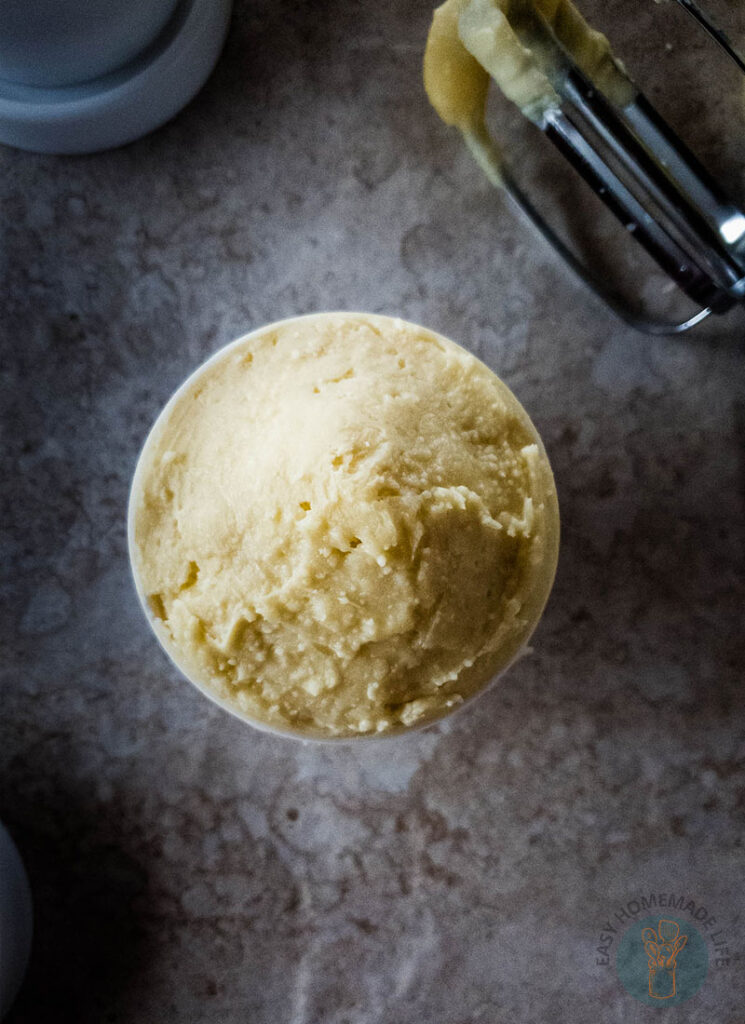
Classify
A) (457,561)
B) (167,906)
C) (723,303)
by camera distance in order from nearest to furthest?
1. (457,561)
2. (723,303)
3. (167,906)

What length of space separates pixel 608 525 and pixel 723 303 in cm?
25

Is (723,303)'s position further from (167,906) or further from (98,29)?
(167,906)

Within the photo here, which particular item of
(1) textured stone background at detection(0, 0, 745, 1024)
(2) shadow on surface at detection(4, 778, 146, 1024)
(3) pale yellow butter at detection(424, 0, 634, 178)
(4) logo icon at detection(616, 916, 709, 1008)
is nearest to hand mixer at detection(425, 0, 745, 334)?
(3) pale yellow butter at detection(424, 0, 634, 178)

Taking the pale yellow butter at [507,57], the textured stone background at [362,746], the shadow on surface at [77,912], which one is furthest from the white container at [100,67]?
the shadow on surface at [77,912]

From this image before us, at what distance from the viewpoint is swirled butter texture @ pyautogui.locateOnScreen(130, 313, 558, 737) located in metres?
0.68

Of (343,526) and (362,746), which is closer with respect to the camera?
(343,526)

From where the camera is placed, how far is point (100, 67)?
0.85 meters

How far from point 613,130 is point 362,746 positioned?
63 centimetres

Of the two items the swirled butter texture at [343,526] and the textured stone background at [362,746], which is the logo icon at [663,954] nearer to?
the textured stone background at [362,746]

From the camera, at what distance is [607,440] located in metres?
0.96

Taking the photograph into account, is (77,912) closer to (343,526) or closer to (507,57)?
(343,526)

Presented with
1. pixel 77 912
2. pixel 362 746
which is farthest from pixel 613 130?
pixel 77 912

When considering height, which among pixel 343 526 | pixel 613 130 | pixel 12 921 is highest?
pixel 613 130

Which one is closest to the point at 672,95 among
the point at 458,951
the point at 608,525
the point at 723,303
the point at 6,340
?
the point at 723,303
